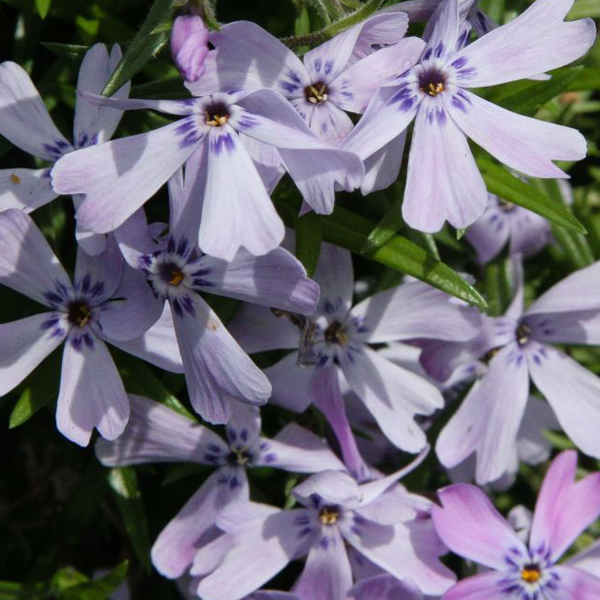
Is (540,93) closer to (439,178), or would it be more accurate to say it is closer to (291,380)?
(439,178)

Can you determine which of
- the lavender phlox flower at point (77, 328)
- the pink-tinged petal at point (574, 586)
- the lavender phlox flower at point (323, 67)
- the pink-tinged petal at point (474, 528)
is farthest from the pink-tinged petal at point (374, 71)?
the pink-tinged petal at point (574, 586)

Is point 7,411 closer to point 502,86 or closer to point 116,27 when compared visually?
point 116,27

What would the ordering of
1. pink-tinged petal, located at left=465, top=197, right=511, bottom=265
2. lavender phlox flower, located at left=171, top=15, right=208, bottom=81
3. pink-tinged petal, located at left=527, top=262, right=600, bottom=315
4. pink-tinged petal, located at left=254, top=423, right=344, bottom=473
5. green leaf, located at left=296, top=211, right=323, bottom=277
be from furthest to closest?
pink-tinged petal, located at left=465, top=197, right=511, bottom=265, pink-tinged petal, located at left=527, top=262, right=600, bottom=315, pink-tinged petal, located at left=254, top=423, right=344, bottom=473, green leaf, located at left=296, top=211, right=323, bottom=277, lavender phlox flower, located at left=171, top=15, right=208, bottom=81

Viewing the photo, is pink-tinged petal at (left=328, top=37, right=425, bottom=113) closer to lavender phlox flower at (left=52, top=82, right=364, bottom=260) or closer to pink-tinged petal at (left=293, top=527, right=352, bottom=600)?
lavender phlox flower at (left=52, top=82, right=364, bottom=260)

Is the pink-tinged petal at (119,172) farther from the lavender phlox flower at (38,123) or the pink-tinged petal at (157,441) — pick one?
the pink-tinged petal at (157,441)

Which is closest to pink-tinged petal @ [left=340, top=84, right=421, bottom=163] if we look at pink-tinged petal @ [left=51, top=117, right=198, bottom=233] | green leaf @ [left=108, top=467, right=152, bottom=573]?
pink-tinged petal @ [left=51, top=117, right=198, bottom=233]

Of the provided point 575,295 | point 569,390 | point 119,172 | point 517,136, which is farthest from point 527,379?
point 119,172

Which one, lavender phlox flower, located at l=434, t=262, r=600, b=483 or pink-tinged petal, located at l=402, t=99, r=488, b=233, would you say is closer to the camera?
pink-tinged petal, located at l=402, t=99, r=488, b=233

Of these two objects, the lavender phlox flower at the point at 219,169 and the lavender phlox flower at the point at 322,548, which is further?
the lavender phlox flower at the point at 322,548
